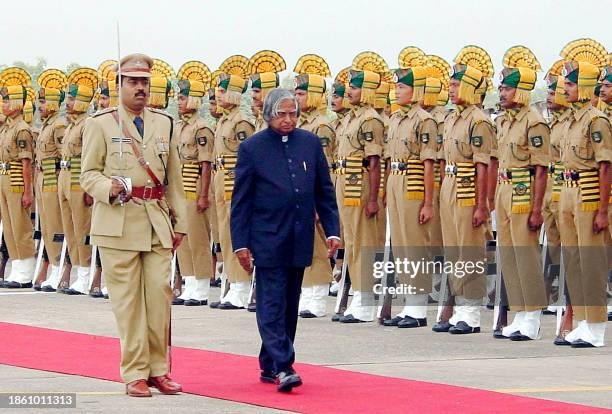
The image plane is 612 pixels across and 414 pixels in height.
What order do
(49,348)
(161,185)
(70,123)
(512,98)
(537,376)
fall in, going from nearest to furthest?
(161,185)
(537,376)
(49,348)
(512,98)
(70,123)

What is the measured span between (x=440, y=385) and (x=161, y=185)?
7.67 feet

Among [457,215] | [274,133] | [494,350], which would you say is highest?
[274,133]

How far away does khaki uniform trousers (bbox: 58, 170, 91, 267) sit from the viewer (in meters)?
20.0

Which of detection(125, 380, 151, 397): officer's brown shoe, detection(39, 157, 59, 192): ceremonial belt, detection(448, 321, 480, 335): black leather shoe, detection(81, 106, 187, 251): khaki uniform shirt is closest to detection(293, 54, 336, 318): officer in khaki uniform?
detection(448, 321, 480, 335): black leather shoe

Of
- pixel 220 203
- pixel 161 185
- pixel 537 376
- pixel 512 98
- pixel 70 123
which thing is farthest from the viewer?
pixel 70 123

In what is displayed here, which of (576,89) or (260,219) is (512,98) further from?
(260,219)

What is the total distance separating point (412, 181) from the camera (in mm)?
15977

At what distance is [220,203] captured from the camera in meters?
18.4

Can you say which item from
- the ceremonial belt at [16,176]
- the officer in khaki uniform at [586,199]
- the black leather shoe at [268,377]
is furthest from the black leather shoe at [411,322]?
the ceremonial belt at [16,176]

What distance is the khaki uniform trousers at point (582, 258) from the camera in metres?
14.2

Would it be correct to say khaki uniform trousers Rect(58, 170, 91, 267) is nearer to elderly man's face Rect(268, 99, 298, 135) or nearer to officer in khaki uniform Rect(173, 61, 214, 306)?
officer in khaki uniform Rect(173, 61, 214, 306)

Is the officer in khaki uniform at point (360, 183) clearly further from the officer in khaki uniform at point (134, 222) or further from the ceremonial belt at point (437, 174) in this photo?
the officer in khaki uniform at point (134, 222)

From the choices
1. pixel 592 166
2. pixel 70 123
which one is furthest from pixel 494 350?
pixel 70 123

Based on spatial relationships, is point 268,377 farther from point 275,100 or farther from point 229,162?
point 229,162
